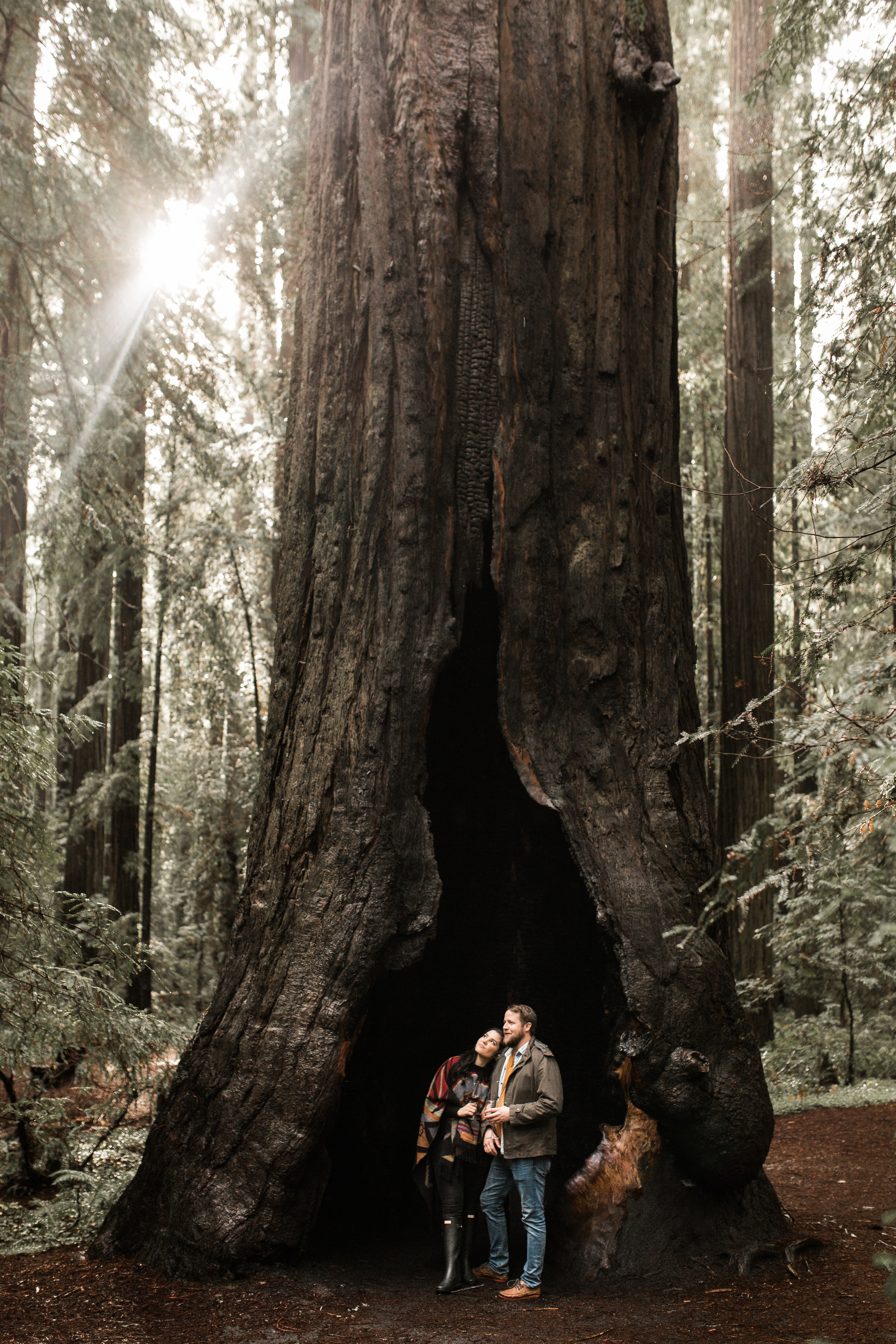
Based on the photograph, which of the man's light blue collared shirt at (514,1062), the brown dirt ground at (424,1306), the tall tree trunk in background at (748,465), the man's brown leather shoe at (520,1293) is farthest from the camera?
the tall tree trunk in background at (748,465)

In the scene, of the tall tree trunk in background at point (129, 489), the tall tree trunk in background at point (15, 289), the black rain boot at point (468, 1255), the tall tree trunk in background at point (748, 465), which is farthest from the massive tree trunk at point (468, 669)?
the tall tree trunk in background at point (129, 489)

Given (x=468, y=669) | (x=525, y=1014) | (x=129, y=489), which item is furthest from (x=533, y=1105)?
(x=129, y=489)

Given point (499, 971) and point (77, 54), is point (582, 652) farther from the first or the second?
point (77, 54)

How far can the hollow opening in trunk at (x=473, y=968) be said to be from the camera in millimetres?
5875

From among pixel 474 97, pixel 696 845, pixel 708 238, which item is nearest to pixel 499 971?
pixel 696 845

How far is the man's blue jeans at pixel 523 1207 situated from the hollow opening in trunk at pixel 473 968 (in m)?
0.72

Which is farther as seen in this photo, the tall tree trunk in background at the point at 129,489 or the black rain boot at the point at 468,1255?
the tall tree trunk in background at the point at 129,489

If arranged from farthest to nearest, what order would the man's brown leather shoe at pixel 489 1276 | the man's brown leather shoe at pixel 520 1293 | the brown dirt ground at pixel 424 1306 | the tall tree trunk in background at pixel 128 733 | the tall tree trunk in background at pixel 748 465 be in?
the tall tree trunk in background at pixel 128 733 → the tall tree trunk in background at pixel 748 465 → the man's brown leather shoe at pixel 489 1276 → the man's brown leather shoe at pixel 520 1293 → the brown dirt ground at pixel 424 1306

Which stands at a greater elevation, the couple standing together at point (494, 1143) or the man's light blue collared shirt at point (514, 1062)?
the man's light blue collared shirt at point (514, 1062)

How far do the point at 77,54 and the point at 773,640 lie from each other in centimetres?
766

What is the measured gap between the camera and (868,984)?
30.7 feet

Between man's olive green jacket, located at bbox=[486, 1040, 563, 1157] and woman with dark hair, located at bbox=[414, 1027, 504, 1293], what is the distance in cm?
19

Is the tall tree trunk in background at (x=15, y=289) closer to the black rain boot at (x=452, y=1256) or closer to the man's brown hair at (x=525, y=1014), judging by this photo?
the man's brown hair at (x=525, y=1014)

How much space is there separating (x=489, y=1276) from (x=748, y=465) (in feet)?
23.5
